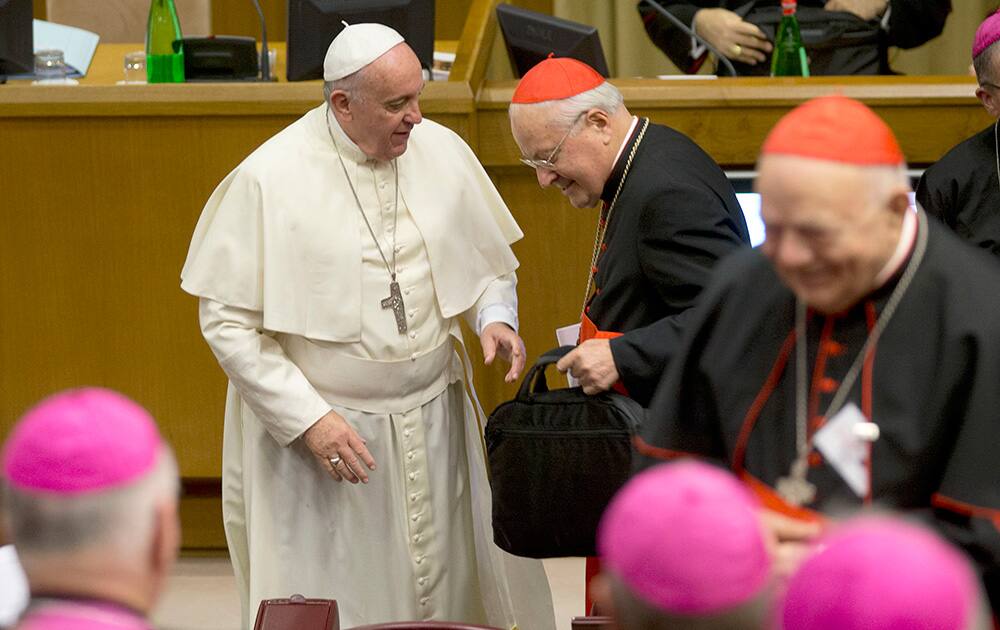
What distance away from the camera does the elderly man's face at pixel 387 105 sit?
137 inches

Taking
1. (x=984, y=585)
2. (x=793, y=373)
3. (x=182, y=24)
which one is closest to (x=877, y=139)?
(x=793, y=373)

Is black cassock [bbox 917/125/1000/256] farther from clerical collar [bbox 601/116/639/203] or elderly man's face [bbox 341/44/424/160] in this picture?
elderly man's face [bbox 341/44/424/160]

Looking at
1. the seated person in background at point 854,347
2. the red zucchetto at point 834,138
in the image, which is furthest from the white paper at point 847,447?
the red zucchetto at point 834,138

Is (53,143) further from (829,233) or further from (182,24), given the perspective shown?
(829,233)

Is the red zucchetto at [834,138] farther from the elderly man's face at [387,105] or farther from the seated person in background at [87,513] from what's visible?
the elderly man's face at [387,105]

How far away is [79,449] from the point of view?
55.3 inches

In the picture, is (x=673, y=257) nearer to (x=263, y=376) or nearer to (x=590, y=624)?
(x=590, y=624)

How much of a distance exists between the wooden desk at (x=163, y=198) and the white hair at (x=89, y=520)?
313 centimetres

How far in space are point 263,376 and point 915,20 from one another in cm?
321

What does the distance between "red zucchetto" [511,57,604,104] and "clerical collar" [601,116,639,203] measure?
0.48 feet

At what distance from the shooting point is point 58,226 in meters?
4.65

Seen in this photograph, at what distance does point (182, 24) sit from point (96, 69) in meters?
1.21

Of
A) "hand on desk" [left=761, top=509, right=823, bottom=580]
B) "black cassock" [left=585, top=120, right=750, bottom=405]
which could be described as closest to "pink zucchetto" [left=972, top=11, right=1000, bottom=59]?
"black cassock" [left=585, top=120, right=750, bottom=405]

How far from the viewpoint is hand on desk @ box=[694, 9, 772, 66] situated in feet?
17.3
